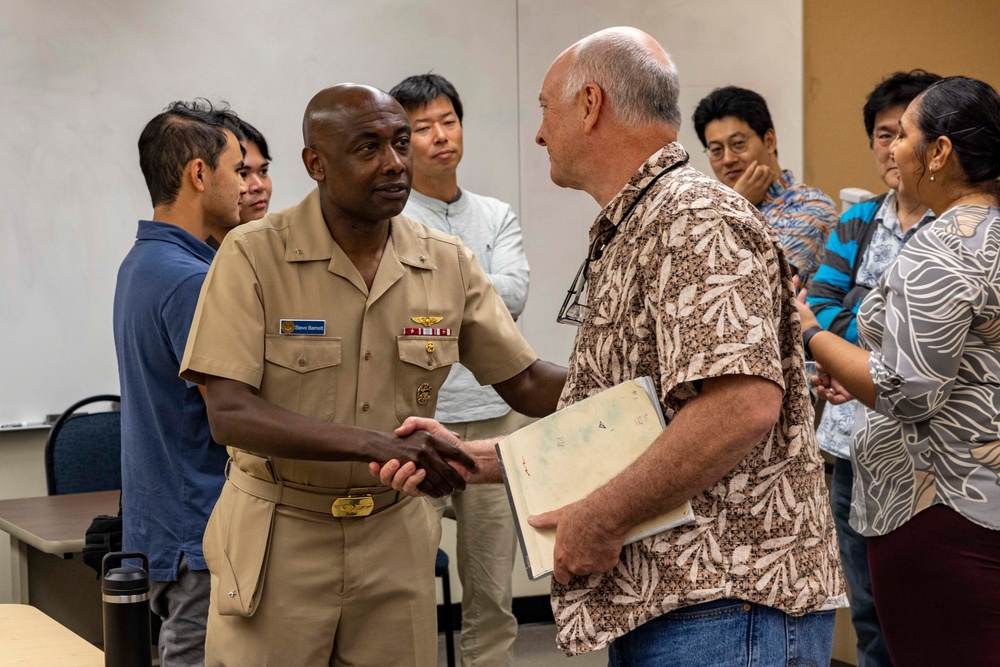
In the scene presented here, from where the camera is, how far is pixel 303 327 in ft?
6.48

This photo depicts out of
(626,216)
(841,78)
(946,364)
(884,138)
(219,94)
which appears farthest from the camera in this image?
(841,78)

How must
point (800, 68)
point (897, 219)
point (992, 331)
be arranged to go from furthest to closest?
1. point (800, 68)
2. point (897, 219)
3. point (992, 331)

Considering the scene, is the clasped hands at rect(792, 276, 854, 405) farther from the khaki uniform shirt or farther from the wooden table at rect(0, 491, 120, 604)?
the wooden table at rect(0, 491, 120, 604)

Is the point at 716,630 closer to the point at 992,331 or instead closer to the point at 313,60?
the point at 992,331

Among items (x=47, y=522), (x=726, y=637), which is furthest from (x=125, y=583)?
(x=47, y=522)

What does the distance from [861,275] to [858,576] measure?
0.87m

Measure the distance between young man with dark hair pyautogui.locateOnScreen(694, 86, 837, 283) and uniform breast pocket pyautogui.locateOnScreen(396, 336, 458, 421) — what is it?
1.72 m

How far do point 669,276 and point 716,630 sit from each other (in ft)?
1.63

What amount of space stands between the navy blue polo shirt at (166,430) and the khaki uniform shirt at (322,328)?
381 millimetres

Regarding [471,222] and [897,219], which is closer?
[897,219]

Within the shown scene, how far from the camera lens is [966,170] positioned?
218 centimetres

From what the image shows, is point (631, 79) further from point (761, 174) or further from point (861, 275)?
point (761, 174)

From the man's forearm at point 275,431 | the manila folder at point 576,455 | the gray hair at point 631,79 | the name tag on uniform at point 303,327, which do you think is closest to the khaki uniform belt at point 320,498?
the man's forearm at point 275,431

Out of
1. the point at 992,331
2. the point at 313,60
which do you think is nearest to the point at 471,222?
the point at 313,60
